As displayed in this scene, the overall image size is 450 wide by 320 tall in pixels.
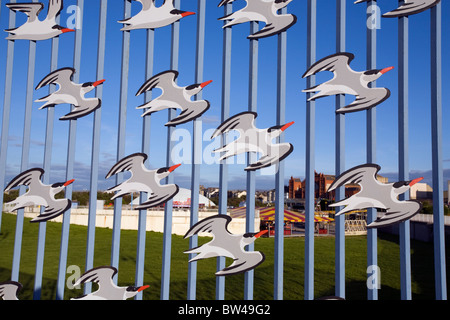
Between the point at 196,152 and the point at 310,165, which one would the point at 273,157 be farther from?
the point at 196,152

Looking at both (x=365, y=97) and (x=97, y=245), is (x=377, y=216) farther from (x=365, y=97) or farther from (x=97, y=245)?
(x=97, y=245)

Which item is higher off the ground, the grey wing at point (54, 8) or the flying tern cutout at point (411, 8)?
the grey wing at point (54, 8)

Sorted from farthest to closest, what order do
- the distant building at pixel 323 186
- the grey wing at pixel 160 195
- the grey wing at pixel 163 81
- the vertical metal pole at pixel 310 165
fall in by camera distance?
1. the distant building at pixel 323 186
2. the grey wing at pixel 163 81
3. the grey wing at pixel 160 195
4. the vertical metal pole at pixel 310 165

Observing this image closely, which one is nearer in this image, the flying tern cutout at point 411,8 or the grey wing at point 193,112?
the flying tern cutout at point 411,8

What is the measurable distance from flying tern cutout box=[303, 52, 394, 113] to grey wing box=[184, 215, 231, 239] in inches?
50.2

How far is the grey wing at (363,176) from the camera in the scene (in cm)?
295

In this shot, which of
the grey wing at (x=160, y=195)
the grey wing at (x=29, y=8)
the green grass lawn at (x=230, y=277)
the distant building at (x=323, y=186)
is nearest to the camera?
the grey wing at (x=160, y=195)

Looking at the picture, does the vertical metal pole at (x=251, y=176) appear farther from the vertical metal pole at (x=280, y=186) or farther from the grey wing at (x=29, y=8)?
the grey wing at (x=29, y=8)

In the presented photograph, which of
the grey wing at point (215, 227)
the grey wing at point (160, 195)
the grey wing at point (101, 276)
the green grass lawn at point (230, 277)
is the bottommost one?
the green grass lawn at point (230, 277)

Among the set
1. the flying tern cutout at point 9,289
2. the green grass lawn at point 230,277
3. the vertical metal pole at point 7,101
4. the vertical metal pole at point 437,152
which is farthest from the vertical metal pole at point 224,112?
the green grass lawn at point 230,277

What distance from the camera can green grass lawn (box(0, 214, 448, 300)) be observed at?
6.57 metres

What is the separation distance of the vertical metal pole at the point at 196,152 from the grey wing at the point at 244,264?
0.86 feet

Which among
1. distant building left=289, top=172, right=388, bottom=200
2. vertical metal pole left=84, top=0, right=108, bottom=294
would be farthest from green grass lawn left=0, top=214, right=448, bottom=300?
vertical metal pole left=84, top=0, right=108, bottom=294

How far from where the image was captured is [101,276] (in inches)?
126
